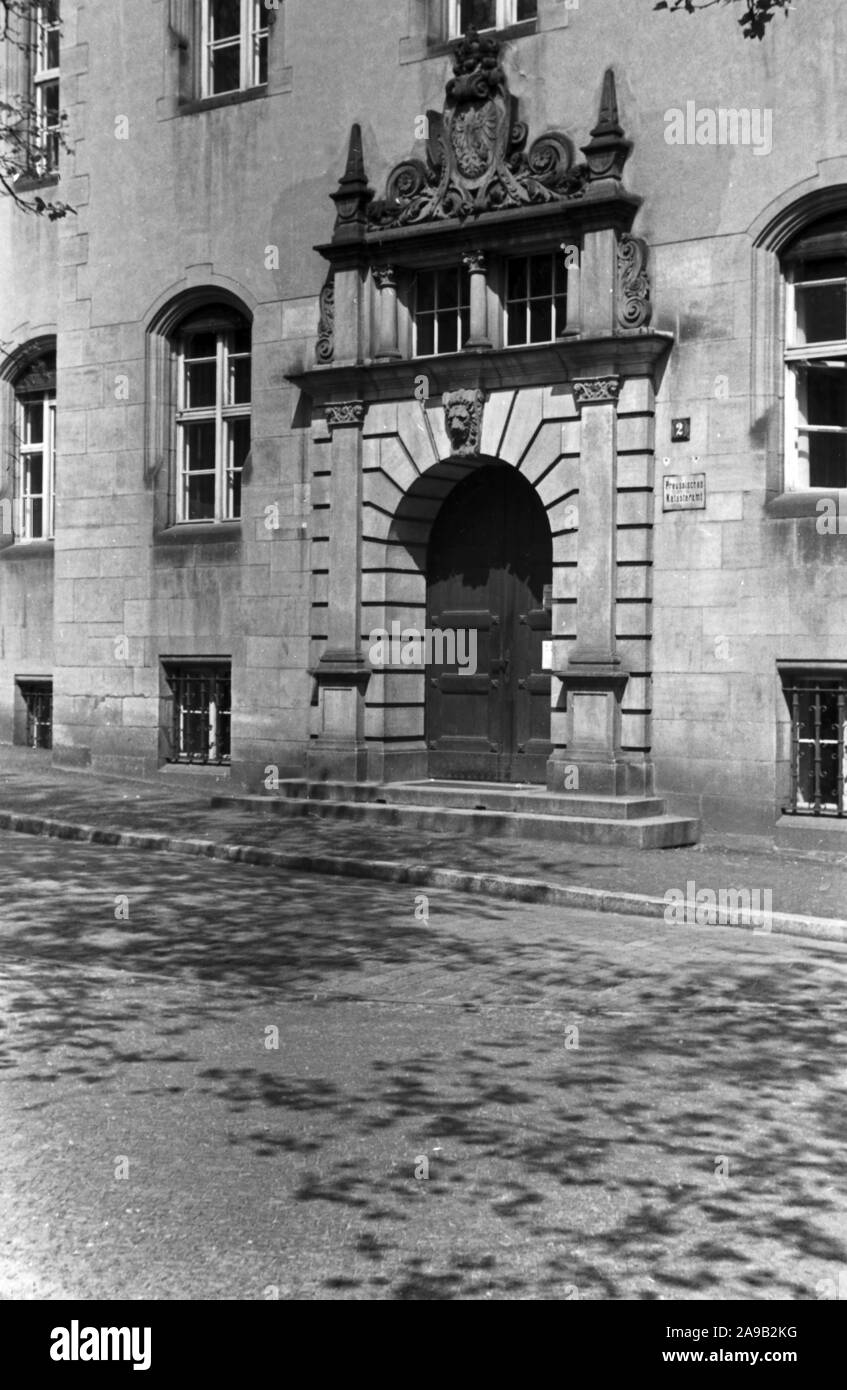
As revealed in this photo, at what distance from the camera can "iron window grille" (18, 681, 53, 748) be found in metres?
23.5

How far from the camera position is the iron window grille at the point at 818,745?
15.6 m

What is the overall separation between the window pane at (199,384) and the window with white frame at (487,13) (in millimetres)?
4752

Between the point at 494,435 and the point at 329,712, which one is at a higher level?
the point at 494,435

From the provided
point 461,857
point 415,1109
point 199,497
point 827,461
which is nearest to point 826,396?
point 827,461

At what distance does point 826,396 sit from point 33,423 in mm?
12185

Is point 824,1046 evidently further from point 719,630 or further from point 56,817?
point 56,817

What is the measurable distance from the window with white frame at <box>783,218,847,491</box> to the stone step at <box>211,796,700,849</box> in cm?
327

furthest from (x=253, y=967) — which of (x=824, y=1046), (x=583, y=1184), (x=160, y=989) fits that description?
(x=583, y=1184)

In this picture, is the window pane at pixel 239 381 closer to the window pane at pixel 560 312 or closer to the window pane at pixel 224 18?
the window pane at pixel 224 18

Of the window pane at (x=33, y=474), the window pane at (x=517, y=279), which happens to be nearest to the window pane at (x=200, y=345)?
the window pane at (x=33, y=474)

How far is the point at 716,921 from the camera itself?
1194cm

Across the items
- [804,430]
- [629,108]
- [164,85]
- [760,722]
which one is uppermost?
[164,85]

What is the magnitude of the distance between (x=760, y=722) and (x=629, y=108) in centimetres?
584

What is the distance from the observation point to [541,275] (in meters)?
17.4
